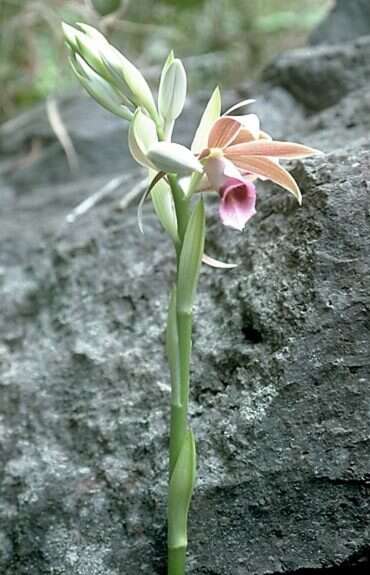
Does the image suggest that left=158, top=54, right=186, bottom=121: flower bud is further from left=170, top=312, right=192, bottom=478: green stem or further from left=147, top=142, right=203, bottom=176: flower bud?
left=170, top=312, right=192, bottom=478: green stem

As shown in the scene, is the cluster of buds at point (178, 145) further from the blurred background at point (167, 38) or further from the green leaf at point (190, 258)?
the blurred background at point (167, 38)

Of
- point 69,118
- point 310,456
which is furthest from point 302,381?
point 69,118

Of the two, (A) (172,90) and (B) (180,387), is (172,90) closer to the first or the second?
(A) (172,90)

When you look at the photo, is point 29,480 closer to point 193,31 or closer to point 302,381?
point 302,381

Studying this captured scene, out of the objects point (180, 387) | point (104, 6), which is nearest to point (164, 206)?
point (180, 387)

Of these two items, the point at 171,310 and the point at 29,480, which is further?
the point at 29,480

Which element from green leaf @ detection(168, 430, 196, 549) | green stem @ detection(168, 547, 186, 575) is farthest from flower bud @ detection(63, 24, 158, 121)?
green stem @ detection(168, 547, 186, 575)
